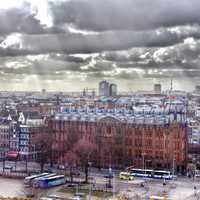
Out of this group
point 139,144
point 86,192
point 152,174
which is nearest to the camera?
point 86,192

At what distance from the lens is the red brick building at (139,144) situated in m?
67.4

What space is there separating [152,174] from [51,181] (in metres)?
12.3

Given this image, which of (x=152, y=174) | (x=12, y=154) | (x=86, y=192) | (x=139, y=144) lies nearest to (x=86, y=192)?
(x=86, y=192)

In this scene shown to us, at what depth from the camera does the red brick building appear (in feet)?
221

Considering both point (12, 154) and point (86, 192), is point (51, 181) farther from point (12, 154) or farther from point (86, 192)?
point (12, 154)

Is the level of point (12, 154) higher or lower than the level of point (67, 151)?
lower

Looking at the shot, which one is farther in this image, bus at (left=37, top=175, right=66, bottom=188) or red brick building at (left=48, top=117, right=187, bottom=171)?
red brick building at (left=48, top=117, right=187, bottom=171)

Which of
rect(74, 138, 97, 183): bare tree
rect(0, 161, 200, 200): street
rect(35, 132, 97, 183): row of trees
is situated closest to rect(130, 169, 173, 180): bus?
rect(0, 161, 200, 200): street

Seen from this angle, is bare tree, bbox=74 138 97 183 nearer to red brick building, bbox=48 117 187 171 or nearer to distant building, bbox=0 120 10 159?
red brick building, bbox=48 117 187 171

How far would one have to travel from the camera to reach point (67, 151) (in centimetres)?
7094

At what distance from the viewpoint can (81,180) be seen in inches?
2345

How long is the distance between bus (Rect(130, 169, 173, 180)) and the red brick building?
3960 millimetres

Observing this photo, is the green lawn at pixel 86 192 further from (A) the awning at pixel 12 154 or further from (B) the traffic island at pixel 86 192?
(A) the awning at pixel 12 154

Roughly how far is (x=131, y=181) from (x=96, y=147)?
11709 millimetres
